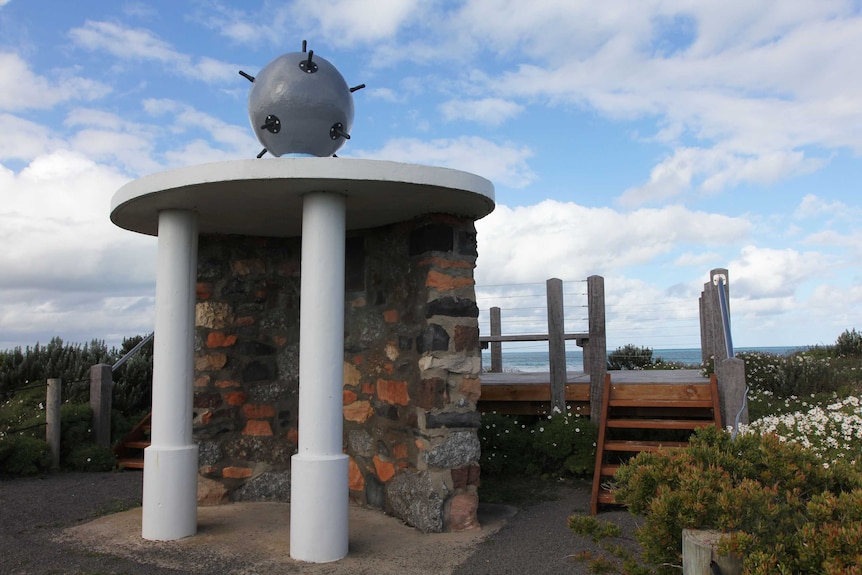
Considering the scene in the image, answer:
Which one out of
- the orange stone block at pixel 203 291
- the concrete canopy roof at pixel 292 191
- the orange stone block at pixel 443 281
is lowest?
the orange stone block at pixel 443 281

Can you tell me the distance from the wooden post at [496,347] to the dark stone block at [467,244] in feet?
18.3

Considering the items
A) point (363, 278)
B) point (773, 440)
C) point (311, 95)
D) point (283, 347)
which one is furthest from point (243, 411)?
point (773, 440)


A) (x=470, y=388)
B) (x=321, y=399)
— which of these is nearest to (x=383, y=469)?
(x=470, y=388)

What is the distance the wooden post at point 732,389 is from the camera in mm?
5883

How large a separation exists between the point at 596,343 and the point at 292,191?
11.6 ft

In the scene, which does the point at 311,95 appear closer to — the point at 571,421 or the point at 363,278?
the point at 363,278

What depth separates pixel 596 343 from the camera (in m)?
6.62

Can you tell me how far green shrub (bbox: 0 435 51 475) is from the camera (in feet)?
22.9

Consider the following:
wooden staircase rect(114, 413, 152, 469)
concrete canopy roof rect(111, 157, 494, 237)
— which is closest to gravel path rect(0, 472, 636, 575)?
wooden staircase rect(114, 413, 152, 469)

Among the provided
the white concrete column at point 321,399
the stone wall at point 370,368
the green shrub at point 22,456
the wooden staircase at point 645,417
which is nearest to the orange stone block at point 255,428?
the stone wall at point 370,368

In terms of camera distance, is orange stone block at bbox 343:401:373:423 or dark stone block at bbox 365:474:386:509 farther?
orange stone block at bbox 343:401:373:423

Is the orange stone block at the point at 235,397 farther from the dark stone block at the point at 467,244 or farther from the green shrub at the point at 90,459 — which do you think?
the green shrub at the point at 90,459

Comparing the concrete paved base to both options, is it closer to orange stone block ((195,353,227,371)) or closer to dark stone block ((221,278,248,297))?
orange stone block ((195,353,227,371))

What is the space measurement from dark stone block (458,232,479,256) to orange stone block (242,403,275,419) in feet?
7.25
